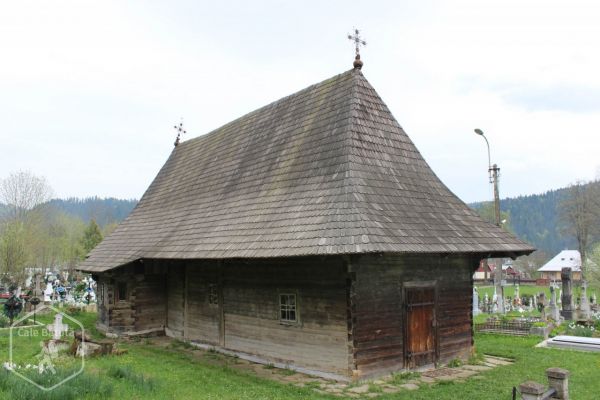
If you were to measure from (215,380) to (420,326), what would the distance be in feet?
13.9

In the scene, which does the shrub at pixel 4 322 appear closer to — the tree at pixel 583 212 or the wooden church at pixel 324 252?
the wooden church at pixel 324 252

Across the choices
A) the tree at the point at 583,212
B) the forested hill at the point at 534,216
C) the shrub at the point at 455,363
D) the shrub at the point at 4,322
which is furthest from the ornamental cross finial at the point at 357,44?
the forested hill at the point at 534,216

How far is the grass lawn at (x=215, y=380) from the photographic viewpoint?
723 cm

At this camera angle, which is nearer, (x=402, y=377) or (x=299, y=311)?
(x=402, y=377)

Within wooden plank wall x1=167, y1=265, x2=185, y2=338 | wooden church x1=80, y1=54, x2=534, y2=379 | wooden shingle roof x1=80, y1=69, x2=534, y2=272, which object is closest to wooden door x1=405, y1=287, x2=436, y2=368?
wooden church x1=80, y1=54, x2=534, y2=379

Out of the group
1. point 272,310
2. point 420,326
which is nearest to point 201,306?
point 272,310

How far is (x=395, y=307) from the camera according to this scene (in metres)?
9.80

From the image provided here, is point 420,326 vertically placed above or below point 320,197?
below

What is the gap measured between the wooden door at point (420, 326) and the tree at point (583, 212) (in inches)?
1448

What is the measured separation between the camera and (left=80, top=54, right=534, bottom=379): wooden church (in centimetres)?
925

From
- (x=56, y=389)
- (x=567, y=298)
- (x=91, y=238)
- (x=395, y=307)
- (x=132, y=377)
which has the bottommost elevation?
(x=567, y=298)

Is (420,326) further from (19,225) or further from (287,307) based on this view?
(19,225)

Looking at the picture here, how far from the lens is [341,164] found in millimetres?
10461

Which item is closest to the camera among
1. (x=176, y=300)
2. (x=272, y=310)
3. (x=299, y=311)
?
(x=299, y=311)
